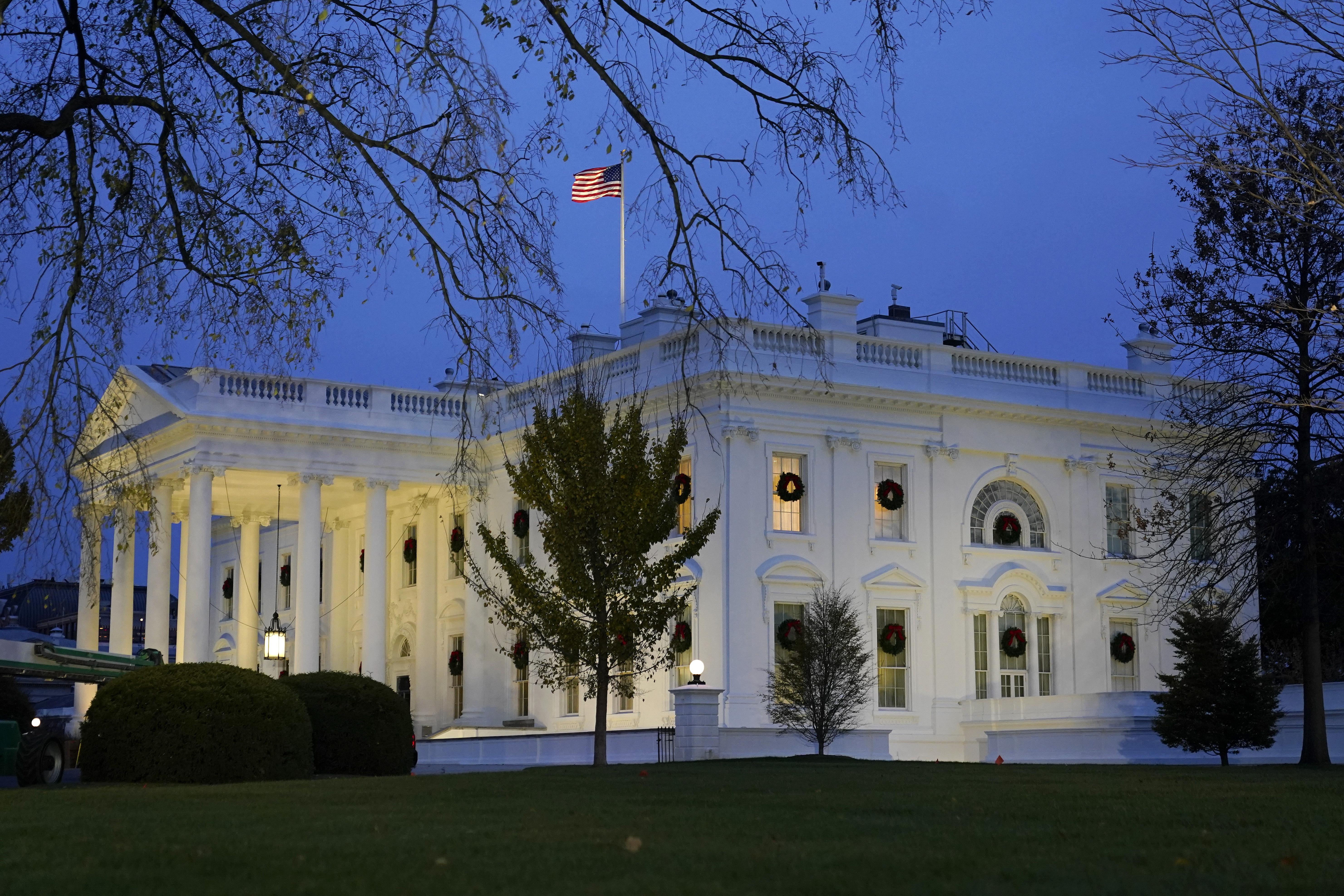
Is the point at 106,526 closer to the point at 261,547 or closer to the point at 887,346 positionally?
the point at 887,346

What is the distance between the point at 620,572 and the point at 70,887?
64.3 ft

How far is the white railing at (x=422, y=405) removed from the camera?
1794 inches

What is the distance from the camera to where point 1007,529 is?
40.9 m

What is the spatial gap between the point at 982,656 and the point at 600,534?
16.1 metres

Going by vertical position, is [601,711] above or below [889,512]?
below

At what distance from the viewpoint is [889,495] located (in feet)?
129

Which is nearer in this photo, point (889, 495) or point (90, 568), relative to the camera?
point (90, 568)

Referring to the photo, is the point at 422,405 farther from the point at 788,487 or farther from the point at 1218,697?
the point at 1218,697

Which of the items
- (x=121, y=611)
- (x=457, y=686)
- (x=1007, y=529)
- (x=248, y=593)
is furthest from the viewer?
(x=248, y=593)

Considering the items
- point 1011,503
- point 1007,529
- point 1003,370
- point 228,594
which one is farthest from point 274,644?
point 228,594

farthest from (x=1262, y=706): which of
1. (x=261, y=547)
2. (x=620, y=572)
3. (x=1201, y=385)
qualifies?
(x=261, y=547)

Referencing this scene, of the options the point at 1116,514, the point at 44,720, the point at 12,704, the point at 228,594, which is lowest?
the point at 44,720

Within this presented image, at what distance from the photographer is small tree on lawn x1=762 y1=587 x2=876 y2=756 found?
108 ft

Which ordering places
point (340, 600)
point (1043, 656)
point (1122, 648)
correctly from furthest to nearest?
point (340, 600)
point (1122, 648)
point (1043, 656)
